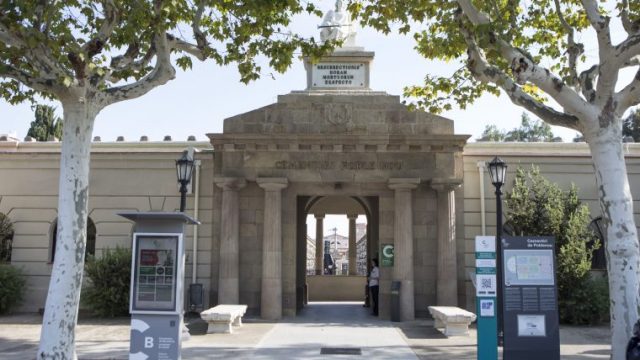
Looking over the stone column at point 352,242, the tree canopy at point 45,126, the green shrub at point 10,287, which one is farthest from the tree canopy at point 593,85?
the tree canopy at point 45,126

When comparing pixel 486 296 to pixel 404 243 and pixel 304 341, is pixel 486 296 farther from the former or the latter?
pixel 404 243

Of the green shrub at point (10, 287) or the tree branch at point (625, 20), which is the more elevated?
the tree branch at point (625, 20)

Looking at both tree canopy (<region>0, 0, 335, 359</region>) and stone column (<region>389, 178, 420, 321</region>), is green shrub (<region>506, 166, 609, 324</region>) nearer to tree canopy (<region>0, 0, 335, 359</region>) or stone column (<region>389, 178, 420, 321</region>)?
stone column (<region>389, 178, 420, 321</region>)

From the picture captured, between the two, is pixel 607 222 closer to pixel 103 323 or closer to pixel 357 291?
pixel 103 323

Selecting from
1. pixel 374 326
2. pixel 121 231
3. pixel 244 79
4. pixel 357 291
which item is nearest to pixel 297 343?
pixel 374 326

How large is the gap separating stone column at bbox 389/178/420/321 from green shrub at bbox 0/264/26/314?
11.2 metres

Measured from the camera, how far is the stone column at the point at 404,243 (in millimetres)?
17562

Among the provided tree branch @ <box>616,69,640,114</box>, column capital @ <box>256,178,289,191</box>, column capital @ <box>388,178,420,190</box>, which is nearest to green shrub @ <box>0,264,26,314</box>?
column capital @ <box>256,178,289,191</box>

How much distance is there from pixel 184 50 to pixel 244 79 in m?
1.36

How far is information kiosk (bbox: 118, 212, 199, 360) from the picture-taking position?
9.49 meters

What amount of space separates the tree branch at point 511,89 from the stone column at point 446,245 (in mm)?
7424

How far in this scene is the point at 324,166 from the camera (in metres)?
18.4

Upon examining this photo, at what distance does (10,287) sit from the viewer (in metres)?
18.4

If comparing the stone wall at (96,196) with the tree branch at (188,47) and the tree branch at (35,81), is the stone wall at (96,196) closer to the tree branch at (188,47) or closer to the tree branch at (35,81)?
the tree branch at (188,47)
